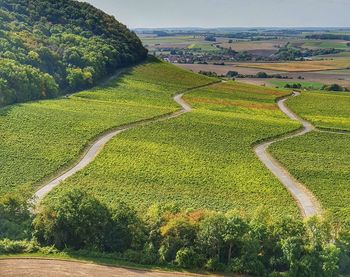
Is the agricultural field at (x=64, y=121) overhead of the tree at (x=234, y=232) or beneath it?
overhead

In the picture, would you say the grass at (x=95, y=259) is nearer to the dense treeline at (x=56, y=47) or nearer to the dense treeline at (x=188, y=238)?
the dense treeline at (x=188, y=238)

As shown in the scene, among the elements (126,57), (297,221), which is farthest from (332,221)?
(126,57)

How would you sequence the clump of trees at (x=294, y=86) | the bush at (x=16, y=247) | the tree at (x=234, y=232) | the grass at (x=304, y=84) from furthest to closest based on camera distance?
the grass at (x=304, y=84)
the clump of trees at (x=294, y=86)
the bush at (x=16, y=247)
the tree at (x=234, y=232)

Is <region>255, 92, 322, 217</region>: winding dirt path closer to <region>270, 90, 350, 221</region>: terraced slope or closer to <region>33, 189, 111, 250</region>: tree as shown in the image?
<region>270, 90, 350, 221</region>: terraced slope

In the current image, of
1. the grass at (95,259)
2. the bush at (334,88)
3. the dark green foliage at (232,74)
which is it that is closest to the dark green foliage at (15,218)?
the grass at (95,259)

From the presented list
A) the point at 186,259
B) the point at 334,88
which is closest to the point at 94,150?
the point at 186,259

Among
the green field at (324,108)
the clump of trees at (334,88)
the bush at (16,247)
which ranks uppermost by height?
the clump of trees at (334,88)
